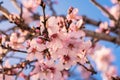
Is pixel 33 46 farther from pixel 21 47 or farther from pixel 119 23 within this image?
pixel 119 23

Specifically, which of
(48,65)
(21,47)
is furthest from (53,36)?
(21,47)

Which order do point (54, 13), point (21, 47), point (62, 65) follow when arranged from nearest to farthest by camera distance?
point (62, 65) → point (21, 47) → point (54, 13)

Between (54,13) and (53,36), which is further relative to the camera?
(54,13)

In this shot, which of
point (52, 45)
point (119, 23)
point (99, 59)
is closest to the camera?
point (52, 45)

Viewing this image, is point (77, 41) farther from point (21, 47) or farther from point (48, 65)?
point (21, 47)

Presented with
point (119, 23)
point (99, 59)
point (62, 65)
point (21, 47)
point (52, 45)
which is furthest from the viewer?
point (99, 59)

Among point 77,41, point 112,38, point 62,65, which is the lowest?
point 62,65

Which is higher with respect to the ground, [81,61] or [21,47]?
[21,47]

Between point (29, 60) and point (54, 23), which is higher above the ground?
point (54, 23)

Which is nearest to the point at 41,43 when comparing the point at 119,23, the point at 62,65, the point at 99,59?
the point at 62,65
